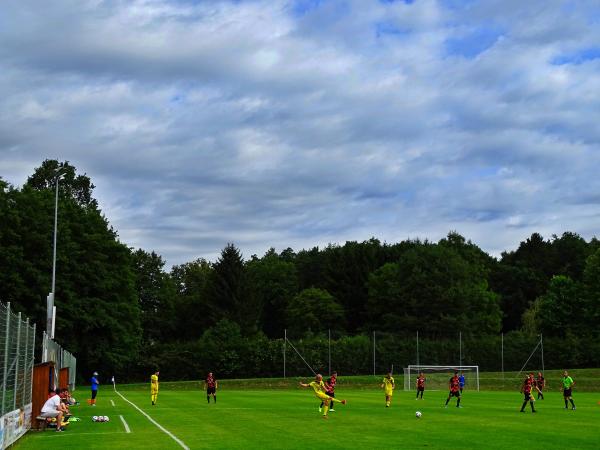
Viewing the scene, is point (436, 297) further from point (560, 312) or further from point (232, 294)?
point (232, 294)

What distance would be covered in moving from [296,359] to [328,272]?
48.1 meters

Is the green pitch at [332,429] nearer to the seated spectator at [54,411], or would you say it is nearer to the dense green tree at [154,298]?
the seated spectator at [54,411]

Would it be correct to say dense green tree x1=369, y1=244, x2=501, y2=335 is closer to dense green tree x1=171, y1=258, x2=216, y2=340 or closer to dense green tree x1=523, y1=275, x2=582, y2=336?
dense green tree x1=523, y1=275, x2=582, y2=336

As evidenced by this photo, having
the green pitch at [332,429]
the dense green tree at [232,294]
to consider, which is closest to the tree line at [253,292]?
the dense green tree at [232,294]

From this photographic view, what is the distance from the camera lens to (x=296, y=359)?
77750 millimetres

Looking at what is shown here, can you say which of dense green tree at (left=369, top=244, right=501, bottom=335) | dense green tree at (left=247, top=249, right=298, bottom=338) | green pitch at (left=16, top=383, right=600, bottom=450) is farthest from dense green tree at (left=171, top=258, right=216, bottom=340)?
green pitch at (left=16, top=383, right=600, bottom=450)

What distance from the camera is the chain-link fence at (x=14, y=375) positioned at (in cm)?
1867

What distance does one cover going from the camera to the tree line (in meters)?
73.1

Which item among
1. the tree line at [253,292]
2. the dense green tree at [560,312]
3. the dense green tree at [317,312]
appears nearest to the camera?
the tree line at [253,292]

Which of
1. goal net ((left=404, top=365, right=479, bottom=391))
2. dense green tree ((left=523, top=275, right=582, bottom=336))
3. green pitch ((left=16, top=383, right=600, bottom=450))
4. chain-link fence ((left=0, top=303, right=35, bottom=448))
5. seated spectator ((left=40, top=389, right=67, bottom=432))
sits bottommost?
goal net ((left=404, top=365, right=479, bottom=391))

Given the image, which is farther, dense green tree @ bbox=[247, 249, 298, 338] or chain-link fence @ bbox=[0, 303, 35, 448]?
dense green tree @ bbox=[247, 249, 298, 338]

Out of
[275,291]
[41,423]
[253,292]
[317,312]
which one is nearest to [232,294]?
[253,292]

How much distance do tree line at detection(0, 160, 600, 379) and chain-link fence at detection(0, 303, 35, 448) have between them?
45826mm

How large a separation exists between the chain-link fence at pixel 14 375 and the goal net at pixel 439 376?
4493 cm
